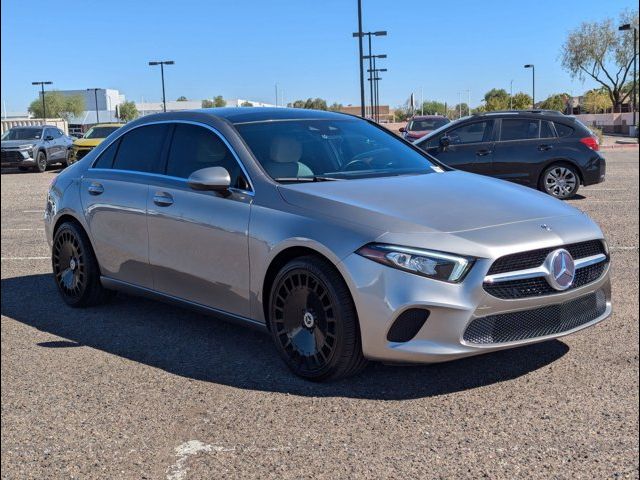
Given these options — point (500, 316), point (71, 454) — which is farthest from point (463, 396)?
point (71, 454)

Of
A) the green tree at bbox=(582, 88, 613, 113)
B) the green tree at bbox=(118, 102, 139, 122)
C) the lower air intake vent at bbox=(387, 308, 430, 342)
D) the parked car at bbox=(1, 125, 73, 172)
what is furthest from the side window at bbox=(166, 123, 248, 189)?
the green tree at bbox=(118, 102, 139, 122)

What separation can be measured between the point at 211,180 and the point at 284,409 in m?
1.50

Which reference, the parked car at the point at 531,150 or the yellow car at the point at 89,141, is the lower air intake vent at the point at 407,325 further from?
the yellow car at the point at 89,141

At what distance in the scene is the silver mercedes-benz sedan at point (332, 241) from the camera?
12.1 ft

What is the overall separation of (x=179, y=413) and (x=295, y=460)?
830 mm

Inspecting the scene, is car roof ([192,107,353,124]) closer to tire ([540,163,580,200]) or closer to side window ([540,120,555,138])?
tire ([540,163,580,200])

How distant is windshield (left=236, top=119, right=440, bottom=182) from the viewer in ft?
15.4

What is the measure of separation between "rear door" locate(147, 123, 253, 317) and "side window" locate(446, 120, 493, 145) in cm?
884

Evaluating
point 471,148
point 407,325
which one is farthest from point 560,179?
point 407,325

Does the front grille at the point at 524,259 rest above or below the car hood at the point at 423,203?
below

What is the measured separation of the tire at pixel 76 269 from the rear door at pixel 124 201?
0.42 feet

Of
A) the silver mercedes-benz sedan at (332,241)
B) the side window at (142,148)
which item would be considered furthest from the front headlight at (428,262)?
the side window at (142,148)

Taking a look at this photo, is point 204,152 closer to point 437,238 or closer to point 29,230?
point 437,238

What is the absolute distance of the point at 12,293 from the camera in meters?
6.63
